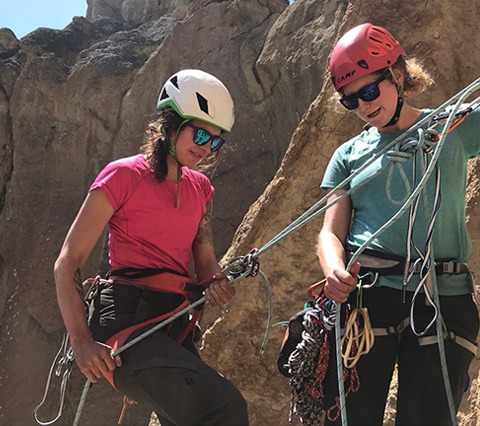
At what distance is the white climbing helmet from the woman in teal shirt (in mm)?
634

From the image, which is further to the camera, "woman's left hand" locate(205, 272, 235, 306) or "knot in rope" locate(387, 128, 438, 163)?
"woman's left hand" locate(205, 272, 235, 306)

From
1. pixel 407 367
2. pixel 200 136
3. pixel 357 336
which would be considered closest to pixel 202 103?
pixel 200 136

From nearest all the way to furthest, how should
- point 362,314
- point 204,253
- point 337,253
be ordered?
1. point 362,314
2. point 337,253
3. point 204,253

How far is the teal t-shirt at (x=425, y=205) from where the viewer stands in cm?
221

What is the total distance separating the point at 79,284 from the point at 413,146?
1371 mm

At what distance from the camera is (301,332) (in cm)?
247

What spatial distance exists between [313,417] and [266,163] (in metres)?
8.15

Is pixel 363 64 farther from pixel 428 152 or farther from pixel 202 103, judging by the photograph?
Answer: pixel 202 103

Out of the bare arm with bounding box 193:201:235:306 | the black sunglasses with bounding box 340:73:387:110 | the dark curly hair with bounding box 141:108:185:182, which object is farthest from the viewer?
the bare arm with bounding box 193:201:235:306

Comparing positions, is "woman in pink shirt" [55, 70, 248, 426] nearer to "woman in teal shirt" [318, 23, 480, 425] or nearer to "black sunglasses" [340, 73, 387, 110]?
"woman in teal shirt" [318, 23, 480, 425]

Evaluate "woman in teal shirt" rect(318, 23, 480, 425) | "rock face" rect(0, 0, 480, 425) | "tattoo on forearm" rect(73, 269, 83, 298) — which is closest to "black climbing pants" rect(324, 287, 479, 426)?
"woman in teal shirt" rect(318, 23, 480, 425)

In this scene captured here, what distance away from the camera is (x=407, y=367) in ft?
6.89

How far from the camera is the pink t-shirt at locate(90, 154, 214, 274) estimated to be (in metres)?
2.62

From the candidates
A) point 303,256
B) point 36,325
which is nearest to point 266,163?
point 36,325
